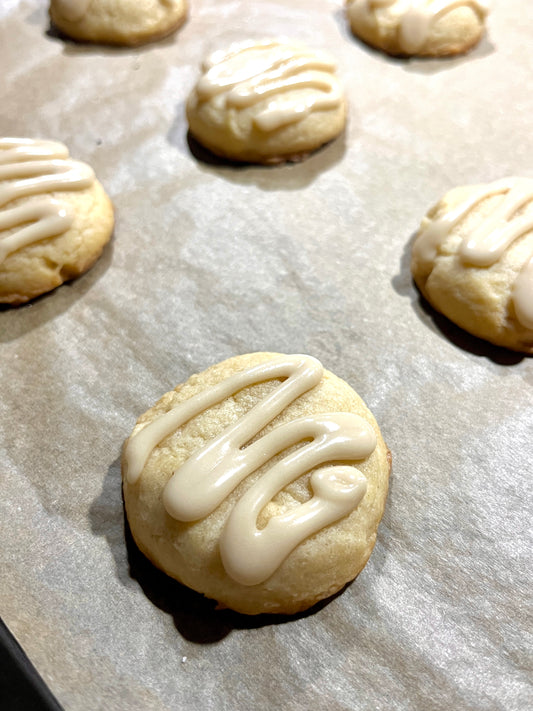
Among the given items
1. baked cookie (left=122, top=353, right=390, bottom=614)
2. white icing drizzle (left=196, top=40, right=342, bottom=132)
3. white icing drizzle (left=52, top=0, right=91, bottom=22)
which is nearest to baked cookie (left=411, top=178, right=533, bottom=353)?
baked cookie (left=122, top=353, right=390, bottom=614)

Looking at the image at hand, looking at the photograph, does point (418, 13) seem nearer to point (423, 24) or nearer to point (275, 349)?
point (423, 24)

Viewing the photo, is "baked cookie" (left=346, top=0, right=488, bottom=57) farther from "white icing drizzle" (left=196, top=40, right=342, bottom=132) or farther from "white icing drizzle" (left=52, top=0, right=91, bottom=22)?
"white icing drizzle" (left=52, top=0, right=91, bottom=22)

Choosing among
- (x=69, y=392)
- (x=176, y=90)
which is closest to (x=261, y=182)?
(x=176, y=90)

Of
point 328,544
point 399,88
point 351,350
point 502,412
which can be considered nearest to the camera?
point 328,544

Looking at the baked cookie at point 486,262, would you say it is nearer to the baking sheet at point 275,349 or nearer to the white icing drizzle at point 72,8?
the baking sheet at point 275,349

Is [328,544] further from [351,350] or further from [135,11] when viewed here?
[135,11]
